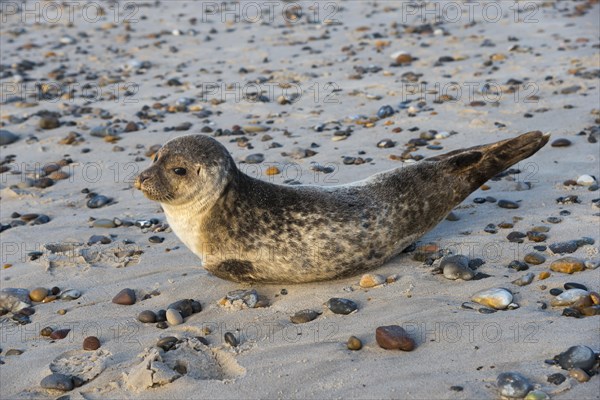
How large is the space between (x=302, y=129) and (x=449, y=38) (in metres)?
4.15

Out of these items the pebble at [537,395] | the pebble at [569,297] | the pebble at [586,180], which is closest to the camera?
the pebble at [537,395]

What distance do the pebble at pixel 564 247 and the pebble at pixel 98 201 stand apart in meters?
3.60

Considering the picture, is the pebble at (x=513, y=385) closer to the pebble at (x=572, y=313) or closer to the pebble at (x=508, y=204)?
the pebble at (x=572, y=313)

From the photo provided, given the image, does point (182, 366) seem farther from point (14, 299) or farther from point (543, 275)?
point (543, 275)

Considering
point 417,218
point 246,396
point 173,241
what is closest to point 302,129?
point 173,241

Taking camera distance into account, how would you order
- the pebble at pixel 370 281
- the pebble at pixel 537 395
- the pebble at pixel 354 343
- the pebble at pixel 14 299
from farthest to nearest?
the pebble at pixel 14 299 < the pebble at pixel 370 281 < the pebble at pixel 354 343 < the pebble at pixel 537 395

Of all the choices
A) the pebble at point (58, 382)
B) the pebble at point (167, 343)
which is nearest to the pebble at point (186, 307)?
the pebble at point (167, 343)

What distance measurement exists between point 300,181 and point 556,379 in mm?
3623

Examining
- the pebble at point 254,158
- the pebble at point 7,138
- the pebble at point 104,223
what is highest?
the pebble at point 7,138

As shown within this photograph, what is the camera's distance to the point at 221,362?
3.92m

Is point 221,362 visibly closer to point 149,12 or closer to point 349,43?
point 349,43

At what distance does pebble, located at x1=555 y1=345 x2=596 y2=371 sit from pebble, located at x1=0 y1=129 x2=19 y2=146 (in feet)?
21.4

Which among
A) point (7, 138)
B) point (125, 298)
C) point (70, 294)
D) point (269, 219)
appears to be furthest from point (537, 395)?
point (7, 138)

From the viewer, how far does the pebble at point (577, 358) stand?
11.1 ft
